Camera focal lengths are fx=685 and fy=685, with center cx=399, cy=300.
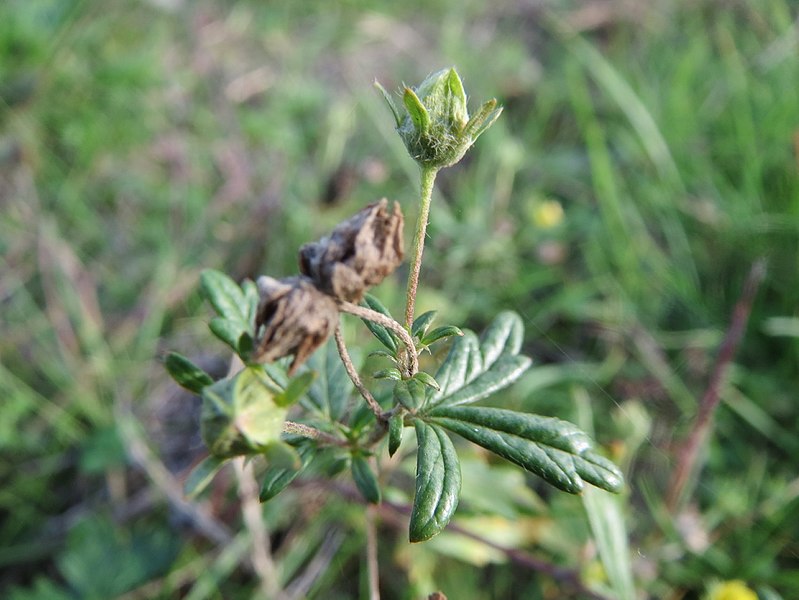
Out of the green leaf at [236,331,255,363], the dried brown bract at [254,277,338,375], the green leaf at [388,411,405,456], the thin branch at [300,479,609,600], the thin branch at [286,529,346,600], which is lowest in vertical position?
the thin branch at [286,529,346,600]

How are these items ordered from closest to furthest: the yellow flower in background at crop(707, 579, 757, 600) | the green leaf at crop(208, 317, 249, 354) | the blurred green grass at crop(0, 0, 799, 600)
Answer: the green leaf at crop(208, 317, 249, 354) < the yellow flower in background at crop(707, 579, 757, 600) < the blurred green grass at crop(0, 0, 799, 600)

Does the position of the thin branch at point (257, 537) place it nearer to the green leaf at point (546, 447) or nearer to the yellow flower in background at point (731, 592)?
the green leaf at point (546, 447)

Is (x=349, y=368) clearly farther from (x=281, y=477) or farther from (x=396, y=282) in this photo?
(x=396, y=282)

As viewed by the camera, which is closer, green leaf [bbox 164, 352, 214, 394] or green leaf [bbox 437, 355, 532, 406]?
green leaf [bbox 164, 352, 214, 394]

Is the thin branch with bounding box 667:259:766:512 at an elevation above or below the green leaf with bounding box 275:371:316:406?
below

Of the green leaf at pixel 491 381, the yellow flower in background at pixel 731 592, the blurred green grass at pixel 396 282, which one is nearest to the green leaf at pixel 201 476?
the green leaf at pixel 491 381

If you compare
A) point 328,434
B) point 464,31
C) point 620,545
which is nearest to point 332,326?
point 328,434

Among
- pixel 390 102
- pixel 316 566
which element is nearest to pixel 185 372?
pixel 390 102

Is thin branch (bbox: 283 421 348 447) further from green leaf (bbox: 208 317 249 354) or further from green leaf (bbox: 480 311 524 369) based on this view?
green leaf (bbox: 480 311 524 369)

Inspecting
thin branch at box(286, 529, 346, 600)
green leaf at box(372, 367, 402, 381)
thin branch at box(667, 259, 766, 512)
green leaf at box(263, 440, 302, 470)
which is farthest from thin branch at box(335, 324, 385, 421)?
thin branch at box(667, 259, 766, 512)
